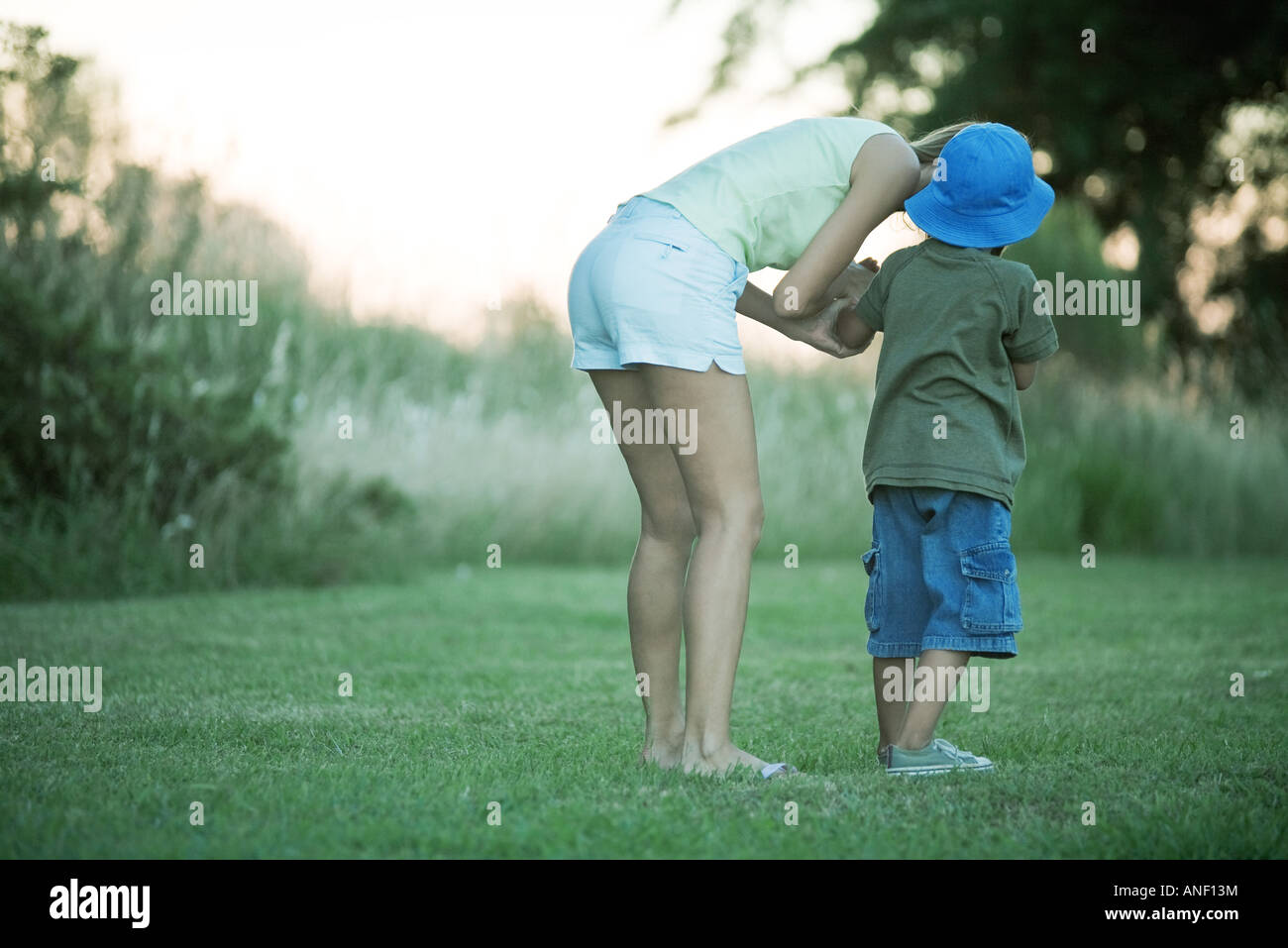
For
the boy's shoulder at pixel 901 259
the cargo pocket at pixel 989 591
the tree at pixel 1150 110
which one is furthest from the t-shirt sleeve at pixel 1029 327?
the tree at pixel 1150 110

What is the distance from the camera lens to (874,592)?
372 centimetres

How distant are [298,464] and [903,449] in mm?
5854

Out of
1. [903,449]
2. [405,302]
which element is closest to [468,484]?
[405,302]

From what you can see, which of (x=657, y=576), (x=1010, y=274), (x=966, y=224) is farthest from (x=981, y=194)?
(x=657, y=576)

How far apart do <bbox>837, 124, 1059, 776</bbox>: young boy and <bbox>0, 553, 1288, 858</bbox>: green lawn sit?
0.33m

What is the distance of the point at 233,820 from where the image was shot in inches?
111

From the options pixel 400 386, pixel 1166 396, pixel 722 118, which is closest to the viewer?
pixel 400 386

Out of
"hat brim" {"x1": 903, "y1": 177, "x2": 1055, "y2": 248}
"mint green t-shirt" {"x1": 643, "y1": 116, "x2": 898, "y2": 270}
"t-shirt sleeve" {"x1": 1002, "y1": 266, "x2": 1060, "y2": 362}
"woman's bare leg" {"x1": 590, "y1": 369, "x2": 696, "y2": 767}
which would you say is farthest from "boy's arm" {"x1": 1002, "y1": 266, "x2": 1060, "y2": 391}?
"woman's bare leg" {"x1": 590, "y1": 369, "x2": 696, "y2": 767}

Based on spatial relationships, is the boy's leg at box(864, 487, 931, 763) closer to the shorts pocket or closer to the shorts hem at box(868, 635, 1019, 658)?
the shorts hem at box(868, 635, 1019, 658)

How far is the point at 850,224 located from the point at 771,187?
0.22 m

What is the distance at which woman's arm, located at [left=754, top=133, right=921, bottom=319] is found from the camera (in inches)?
131

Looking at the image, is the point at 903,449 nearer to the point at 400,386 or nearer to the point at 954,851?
the point at 954,851

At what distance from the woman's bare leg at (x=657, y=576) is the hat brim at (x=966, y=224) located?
2.90 feet

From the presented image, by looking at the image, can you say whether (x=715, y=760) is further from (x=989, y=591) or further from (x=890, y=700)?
(x=989, y=591)
